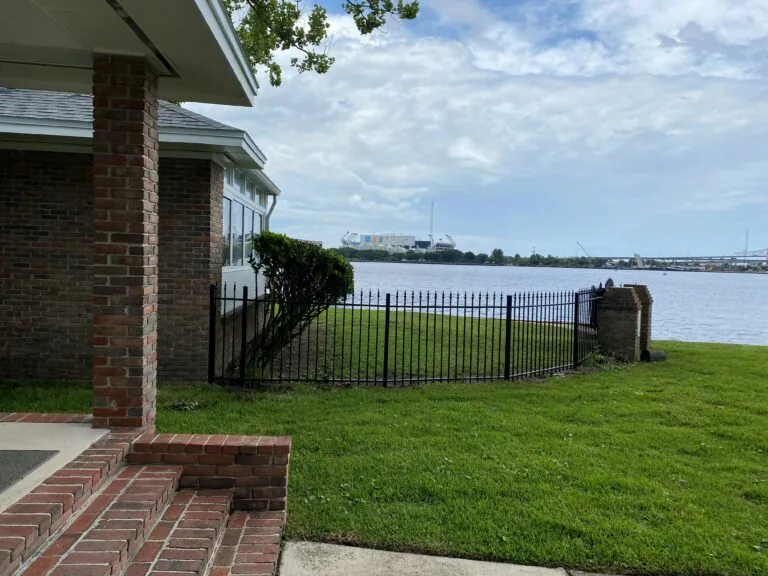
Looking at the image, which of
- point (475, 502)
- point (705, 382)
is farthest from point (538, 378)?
point (475, 502)

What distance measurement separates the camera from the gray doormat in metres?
3.25

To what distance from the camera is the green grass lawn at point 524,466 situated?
12.7 feet

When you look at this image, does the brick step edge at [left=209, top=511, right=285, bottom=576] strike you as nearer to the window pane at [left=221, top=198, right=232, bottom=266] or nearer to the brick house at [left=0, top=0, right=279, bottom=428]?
the brick house at [left=0, top=0, right=279, bottom=428]

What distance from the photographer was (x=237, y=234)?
1126cm

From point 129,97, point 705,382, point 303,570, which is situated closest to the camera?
point 303,570

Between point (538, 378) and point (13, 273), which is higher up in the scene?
point (13, 273)

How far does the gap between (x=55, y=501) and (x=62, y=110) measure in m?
6.35

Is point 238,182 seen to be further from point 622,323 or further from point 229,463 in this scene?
point 229,463

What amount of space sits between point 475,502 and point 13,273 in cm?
699

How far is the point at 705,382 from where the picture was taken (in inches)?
367

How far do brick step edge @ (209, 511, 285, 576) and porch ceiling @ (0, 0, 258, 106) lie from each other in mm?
3057

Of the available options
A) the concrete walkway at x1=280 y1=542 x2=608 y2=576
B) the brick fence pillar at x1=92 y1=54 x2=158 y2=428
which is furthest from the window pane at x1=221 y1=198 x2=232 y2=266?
the concrete walkway at x1=280 y1=542 x2=608 y2=576

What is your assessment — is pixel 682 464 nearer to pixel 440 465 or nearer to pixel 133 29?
pixel 440 465

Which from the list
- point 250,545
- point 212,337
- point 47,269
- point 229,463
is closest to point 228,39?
point 229,463
